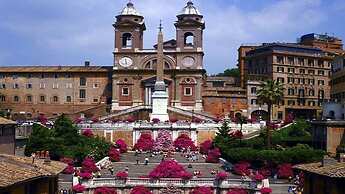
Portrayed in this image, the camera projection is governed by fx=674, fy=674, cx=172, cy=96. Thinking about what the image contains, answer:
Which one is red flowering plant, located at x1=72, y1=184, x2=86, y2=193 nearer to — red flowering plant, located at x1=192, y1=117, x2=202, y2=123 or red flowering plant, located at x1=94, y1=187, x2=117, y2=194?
red flowering plant, located at x1=94, y1=187, x2=117, y2=194

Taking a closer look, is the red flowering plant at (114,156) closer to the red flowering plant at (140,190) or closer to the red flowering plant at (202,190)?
the red flowering plant at (140,190)

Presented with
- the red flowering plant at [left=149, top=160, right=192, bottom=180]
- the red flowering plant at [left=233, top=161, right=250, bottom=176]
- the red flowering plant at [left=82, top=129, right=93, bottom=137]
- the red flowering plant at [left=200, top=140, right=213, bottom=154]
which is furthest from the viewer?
the red flowering plant at [left=82, top=129, right=93, bottom=137]

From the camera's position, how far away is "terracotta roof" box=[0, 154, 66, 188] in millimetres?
20172

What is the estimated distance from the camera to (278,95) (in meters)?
72.1

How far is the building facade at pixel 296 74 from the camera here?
11675 centimetres

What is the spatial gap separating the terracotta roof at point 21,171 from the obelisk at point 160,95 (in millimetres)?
72099

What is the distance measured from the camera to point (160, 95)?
100 m

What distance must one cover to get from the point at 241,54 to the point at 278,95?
59.6 metres

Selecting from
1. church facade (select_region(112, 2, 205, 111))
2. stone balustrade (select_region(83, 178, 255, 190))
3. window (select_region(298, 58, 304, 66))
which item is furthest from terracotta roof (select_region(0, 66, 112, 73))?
stone balustrade (select_region(83, 178, 255, 190))

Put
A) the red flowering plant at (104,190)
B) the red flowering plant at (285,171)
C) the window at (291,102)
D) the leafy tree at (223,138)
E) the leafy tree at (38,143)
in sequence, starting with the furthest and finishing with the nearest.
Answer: the window at (291,102)
the leafy tree at (223,138)
the leafy tree at (38,143)
the red flowering plant at (285,171)
the red flowering plant at (104,190)

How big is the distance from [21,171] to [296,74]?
3969 inches

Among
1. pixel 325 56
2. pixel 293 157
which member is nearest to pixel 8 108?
pixel 325 56

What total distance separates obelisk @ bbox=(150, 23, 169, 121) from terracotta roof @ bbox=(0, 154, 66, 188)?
72099mm

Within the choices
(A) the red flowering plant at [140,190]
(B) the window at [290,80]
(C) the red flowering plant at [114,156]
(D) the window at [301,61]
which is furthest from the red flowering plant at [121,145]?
(D) the window at [301,61]
